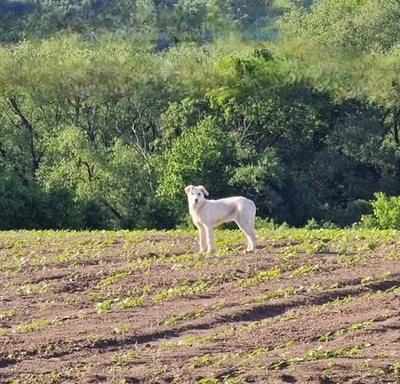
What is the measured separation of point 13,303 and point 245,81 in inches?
1361

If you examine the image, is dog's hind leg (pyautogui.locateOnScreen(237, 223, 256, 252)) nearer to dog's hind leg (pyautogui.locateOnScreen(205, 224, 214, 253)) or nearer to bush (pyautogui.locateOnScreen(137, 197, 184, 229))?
dog's hind leg (pyautogui.locateOnScreen(205, 224, 214, 253))

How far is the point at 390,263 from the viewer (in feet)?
61.2

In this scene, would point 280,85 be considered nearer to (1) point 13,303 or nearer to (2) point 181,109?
(2) point 181,109

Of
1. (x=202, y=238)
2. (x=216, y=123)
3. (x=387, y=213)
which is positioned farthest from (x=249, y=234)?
(x=216, y=123)

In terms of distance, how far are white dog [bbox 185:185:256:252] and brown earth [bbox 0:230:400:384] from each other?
375mm

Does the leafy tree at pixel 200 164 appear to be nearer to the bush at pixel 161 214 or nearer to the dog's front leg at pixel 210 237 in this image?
the bush at pixel 161 214

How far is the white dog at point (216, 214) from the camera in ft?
66.0

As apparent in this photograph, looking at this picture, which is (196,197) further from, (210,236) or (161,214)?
(161,214)

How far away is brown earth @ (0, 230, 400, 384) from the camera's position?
1209 cm

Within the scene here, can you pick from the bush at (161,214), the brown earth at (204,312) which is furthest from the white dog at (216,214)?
the bush at (161,214)

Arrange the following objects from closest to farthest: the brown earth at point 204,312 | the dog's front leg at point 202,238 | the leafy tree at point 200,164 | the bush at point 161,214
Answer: the brown earth at point 204,312, the dog's front leg at point 202,238, the bush at point 161,214, the leafy tree at point 200,164

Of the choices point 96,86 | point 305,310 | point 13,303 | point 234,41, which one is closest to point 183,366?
point 305,310

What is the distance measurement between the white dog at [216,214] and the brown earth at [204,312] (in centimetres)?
38

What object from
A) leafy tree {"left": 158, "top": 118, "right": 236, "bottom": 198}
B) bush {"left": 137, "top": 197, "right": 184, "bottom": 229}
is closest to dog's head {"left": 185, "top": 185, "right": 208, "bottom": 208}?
bush {"left": 137, "top": 197, "right": 184, "bottom": 229}
